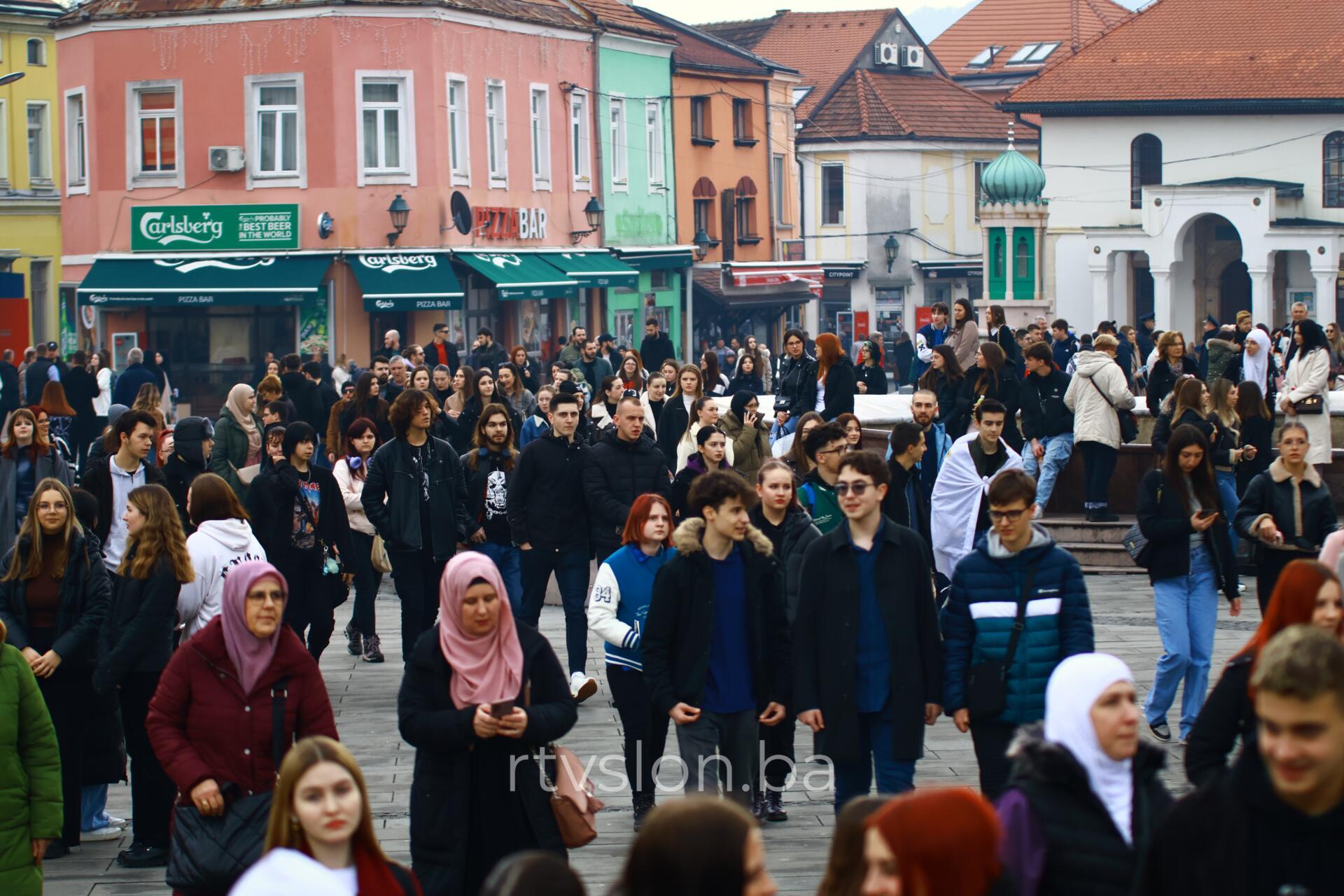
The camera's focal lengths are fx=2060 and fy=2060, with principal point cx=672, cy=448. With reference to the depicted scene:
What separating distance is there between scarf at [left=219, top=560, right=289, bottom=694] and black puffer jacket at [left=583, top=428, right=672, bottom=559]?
507cm

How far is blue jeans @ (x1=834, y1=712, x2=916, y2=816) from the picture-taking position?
7891 millimetres

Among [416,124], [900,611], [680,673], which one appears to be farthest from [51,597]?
[416,124]

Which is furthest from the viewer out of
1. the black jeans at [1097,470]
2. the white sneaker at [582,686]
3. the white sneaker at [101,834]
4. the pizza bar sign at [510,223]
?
the pizza bar sign at [510,223]

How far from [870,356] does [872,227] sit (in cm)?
4207

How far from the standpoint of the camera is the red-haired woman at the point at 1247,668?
5875mm

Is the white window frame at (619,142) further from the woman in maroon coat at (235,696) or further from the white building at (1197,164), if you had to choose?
the woman in maroon coat at (235,696)

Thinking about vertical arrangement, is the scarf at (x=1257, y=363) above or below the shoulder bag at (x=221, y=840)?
above

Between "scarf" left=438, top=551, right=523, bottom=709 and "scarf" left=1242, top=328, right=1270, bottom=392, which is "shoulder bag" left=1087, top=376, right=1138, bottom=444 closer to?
"scarf" left=1242, top=328, right=1270, bottom=392

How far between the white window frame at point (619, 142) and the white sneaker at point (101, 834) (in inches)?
1403

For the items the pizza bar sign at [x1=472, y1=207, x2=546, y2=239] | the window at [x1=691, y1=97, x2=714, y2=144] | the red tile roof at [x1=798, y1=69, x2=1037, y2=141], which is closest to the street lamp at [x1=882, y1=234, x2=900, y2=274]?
the red tile roof at [x1=798, y1=69, x2=1037, y2=141]

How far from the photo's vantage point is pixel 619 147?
1784 inches

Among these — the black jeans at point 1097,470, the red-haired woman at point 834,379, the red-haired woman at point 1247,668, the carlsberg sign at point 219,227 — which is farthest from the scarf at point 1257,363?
the carlsberg sign at point 219,227

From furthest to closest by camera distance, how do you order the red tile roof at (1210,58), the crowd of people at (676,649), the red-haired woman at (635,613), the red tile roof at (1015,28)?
the red tile roof at (1015,28) → the red tile roof at (1210,58) → the red-haired woman at (635,613) → the crowd of people at (676,649)

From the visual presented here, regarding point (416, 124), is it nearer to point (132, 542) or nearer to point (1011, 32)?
point (132, 542)
